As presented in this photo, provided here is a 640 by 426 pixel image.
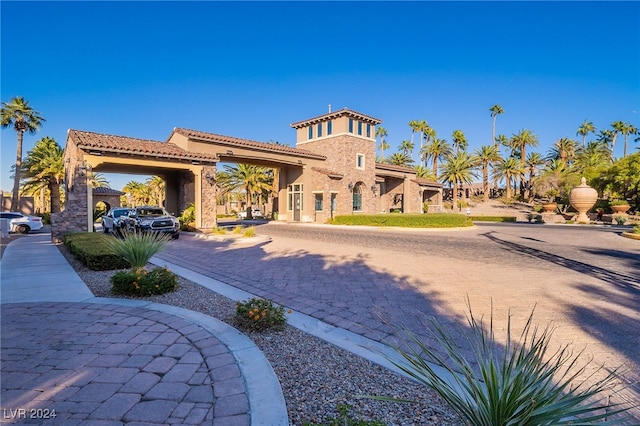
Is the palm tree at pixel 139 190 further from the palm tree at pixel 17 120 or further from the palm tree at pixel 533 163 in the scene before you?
the palm tree at pixel 533 163

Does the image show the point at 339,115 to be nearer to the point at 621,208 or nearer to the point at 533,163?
the point at 621,208

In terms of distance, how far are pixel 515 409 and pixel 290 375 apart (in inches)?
77.5

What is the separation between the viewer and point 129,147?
16281 mm

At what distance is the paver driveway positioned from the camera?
4.38 metres

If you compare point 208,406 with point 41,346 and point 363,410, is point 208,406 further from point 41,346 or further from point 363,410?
point 41,346

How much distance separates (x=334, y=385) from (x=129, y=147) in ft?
56.7

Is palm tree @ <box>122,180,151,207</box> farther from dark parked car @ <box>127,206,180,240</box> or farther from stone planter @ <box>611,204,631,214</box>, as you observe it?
stone planter @ <box>611,204,631,214</box>

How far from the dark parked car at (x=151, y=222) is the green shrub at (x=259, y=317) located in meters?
11.8

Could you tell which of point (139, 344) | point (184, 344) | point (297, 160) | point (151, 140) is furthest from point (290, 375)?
point (297, 160)

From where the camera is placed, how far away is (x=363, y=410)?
8.28 feet

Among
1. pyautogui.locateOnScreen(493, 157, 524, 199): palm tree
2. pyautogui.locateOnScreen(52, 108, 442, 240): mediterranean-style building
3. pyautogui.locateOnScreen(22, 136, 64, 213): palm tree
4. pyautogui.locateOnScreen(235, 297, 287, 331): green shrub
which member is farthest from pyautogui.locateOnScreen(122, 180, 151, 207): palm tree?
pyautogui.locateOnScreen(235, 297, 287, 331): green shrub

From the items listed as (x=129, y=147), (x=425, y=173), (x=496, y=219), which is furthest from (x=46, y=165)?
(x=425, y=173)

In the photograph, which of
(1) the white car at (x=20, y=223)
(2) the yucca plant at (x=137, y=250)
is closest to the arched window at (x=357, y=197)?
(1) the white car at (x=20, y=223)

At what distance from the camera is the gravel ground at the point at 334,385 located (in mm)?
2471
